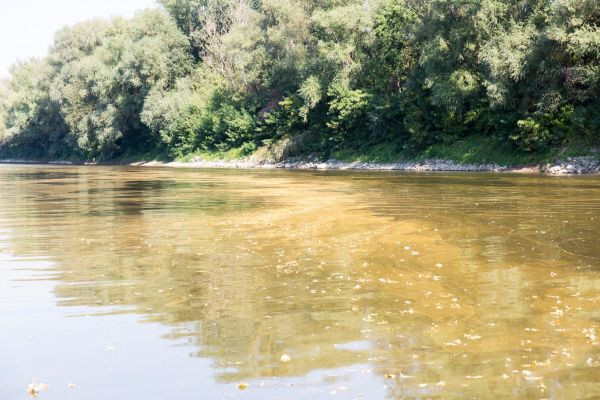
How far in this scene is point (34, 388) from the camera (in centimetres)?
578

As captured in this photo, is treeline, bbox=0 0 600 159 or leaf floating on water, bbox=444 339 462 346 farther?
treeline, bbox=0 0 600 159

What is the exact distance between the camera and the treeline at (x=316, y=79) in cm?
4288

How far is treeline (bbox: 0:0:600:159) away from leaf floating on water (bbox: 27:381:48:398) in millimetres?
38526

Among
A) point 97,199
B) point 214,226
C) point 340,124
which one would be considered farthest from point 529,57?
point 214,226

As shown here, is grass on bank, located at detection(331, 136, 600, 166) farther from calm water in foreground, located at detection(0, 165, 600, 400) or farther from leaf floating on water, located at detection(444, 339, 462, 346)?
leaf floating on water, located at detection(444, 339, 462, 346)

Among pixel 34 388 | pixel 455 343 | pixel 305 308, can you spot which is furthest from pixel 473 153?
pixel 34 388

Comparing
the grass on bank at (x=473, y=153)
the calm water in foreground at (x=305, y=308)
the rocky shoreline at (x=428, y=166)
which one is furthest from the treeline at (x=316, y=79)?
the calm water in foreground at (x=305, y=308)

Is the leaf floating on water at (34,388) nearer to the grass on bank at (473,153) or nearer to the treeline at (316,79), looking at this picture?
the treeline at (316,79)

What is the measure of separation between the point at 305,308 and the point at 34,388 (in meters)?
3.59

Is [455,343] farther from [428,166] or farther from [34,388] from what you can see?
[428,166]

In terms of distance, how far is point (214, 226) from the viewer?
16953mm

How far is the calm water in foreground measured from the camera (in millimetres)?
5969

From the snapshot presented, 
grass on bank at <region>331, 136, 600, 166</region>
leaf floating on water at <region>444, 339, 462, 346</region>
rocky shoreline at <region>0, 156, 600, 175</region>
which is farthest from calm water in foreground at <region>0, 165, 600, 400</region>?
grass on bank at <region>331, 136, 600, 166</region>

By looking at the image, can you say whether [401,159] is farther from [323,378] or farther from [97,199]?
[323,378]
